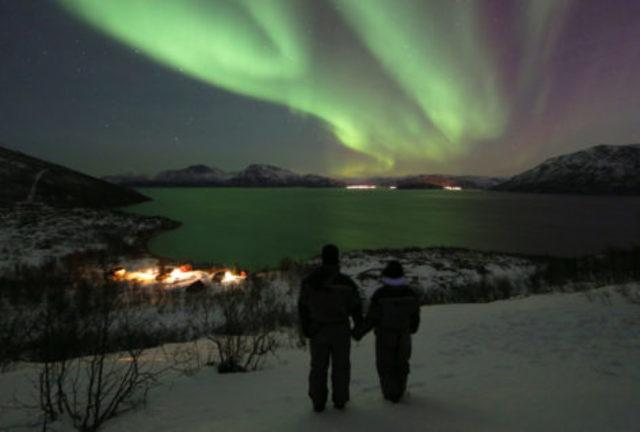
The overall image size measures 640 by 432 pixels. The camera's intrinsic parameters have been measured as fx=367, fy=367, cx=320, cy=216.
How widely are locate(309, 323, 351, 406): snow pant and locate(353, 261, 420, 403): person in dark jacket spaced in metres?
0.26

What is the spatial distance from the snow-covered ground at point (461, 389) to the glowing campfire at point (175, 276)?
1419 centimetres

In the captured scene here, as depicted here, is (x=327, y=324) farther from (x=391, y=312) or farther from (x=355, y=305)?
(x=391, y=312)

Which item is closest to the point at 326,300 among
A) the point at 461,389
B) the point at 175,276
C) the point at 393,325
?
the point at 393,325

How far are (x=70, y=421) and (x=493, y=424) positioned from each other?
4.87 metres

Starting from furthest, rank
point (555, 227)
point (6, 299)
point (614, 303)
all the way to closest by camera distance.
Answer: point (555, 227) → point (6, 299) → point (614, 303)

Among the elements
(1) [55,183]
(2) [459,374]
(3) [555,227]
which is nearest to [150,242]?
(2) [459,374]

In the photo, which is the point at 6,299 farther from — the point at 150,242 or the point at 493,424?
the point at 150,242

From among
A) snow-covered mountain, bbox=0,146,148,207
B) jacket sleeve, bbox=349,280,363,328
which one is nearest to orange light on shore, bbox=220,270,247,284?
jacket sleeve, bbox=349,280,363,328

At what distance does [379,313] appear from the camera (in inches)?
177

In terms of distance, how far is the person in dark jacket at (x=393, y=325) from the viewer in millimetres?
4465

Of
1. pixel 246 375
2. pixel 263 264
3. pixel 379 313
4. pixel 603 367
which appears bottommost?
pixel 263 264

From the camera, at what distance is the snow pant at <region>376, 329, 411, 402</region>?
454 centimetres

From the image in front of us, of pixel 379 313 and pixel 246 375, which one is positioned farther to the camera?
pixel 246 375

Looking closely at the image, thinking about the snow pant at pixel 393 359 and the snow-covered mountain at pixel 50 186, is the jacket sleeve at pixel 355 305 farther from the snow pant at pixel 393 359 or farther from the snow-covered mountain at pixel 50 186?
the snow-covered mountain at pixel 50 186
